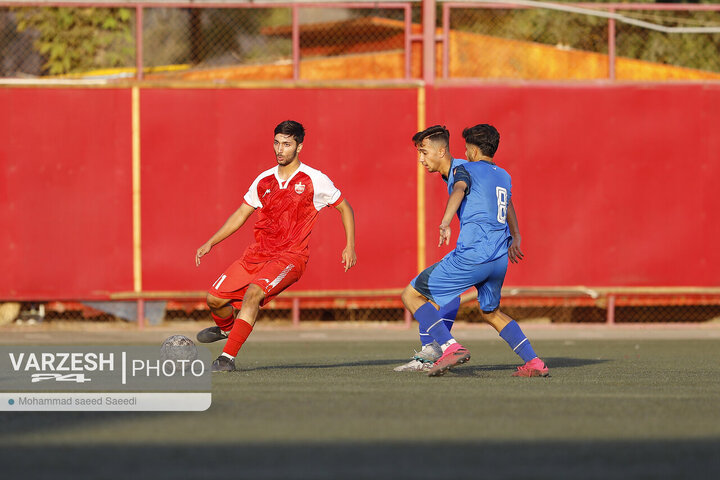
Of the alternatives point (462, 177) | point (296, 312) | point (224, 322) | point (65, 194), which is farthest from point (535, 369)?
point (65, 194)

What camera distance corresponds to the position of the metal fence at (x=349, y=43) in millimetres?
15234

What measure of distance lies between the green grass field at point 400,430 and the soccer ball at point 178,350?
45 centimetres

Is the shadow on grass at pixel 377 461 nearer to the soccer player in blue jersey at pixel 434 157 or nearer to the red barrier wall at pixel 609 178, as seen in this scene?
the soccer player in blue jersey at pixel 434 157

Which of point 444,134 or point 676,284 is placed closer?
point 444,134

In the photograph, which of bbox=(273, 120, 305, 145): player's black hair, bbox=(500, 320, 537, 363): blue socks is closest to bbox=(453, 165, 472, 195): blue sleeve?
bbox=(500, 320, 537, 363): blue socks

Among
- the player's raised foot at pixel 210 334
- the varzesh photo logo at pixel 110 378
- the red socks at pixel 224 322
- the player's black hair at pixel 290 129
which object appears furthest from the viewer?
the red socks at pixel 224 322

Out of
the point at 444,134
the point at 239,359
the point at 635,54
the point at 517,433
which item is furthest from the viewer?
the point at 635,54

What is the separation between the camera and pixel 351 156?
1484 cm

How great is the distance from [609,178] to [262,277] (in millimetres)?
7006

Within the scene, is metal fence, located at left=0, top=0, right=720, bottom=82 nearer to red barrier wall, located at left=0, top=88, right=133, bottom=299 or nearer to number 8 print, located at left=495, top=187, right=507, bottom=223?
red barrier wall, located at left=0, top=88, right=133, bottom=299

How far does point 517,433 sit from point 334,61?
34.7 ft

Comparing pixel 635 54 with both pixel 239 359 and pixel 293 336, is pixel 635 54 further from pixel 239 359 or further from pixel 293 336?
pixel 239 359

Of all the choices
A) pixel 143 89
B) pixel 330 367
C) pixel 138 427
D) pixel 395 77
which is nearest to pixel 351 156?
pixel 395 77

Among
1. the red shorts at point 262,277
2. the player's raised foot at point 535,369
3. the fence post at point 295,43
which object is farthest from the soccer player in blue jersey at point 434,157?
the fence post at point 295,43
